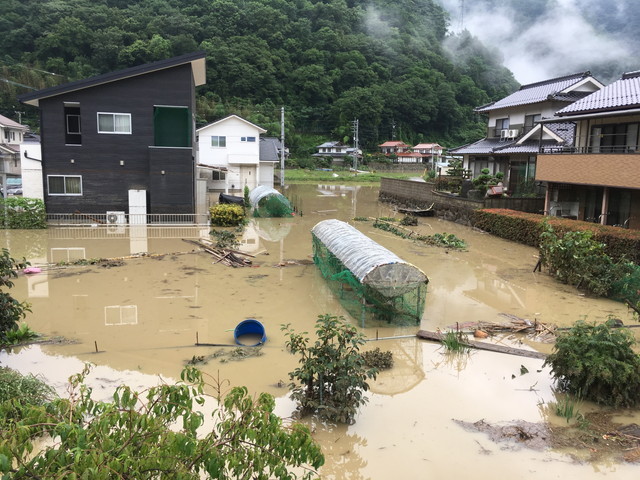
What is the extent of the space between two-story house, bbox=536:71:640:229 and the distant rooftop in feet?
22.4

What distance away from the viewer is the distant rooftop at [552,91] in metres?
29.3

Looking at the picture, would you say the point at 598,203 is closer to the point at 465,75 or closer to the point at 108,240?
the point at 108,240

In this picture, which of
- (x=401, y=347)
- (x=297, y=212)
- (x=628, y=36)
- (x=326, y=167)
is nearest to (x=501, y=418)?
(x=401, y=347)

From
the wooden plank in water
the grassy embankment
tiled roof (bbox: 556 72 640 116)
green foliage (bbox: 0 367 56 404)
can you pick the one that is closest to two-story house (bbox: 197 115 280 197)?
the grassy embankment

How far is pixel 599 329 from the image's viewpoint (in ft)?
26.0

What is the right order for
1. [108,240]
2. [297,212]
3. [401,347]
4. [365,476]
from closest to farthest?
[365,476] → [401,347] → [108,240] → [297,212]

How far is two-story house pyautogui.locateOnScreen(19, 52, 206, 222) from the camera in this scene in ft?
80.1

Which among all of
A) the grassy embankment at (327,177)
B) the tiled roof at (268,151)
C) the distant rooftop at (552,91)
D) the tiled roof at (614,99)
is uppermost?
the distant rooftop at (552,91)

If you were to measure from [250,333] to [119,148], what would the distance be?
18.2 meters

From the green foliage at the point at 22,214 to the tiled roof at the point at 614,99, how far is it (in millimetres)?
23437

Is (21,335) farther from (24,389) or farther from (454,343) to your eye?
(454,343)

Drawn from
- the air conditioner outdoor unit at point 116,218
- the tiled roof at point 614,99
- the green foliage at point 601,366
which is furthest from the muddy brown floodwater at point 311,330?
the tiled roof at point 614,99

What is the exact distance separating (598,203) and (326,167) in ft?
188

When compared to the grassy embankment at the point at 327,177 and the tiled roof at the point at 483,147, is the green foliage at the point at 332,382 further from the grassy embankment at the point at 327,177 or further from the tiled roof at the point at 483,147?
the grassy embankment at the point at 327,177
